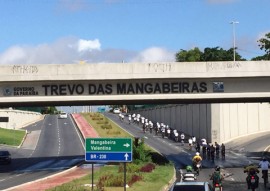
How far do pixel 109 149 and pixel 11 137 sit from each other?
61.1 m

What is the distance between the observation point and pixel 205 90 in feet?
131

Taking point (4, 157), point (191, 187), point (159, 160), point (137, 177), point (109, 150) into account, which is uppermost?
point (109, 150)

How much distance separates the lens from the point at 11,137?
82.6 metres

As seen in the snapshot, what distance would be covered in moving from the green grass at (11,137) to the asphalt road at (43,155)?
53.2 inches

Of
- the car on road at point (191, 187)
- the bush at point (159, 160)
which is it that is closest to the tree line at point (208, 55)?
the bush at point (159, 160)

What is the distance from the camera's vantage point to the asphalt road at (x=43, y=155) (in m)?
43.0

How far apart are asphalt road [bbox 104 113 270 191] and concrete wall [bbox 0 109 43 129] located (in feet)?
71.9

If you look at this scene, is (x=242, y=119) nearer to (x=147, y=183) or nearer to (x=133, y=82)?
(x=133, y=82)

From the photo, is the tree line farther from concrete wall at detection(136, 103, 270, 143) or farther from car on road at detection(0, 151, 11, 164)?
car on road at detection(0, 151, 11, 164)

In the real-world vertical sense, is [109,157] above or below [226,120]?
below

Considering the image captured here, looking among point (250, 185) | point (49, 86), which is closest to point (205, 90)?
point (49, 86)

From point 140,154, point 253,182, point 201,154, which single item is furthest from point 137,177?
point 201,154

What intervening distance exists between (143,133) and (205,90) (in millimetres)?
47452

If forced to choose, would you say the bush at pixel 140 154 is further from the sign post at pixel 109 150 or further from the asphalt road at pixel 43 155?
the sign post at pixel 109 150
